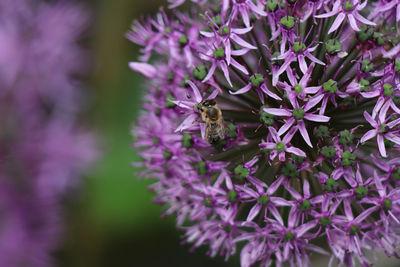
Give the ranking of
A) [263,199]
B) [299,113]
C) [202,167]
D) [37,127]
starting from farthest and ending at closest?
[37,127], [202,167], [263,199], [299,113]

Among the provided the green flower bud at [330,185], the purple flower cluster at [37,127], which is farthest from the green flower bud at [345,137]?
the purple flower cluster at [37,127]

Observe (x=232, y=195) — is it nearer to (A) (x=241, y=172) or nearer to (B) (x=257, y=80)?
(A) (x=241, y=172)

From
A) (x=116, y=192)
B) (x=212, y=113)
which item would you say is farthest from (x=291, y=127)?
(x=116, y=192)

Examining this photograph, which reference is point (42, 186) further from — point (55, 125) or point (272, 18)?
point (272, 18)

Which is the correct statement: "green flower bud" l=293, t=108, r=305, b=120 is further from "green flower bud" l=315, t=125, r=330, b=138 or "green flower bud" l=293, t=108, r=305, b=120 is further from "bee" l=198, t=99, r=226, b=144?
"bee" l=198, t=99, r=226, b=144

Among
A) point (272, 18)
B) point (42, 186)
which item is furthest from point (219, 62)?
point (42, 186)

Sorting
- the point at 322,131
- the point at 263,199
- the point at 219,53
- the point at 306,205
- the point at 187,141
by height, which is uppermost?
the point at 219,53
